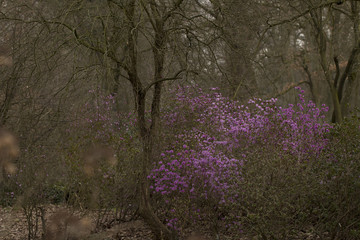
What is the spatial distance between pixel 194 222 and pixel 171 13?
291 cm

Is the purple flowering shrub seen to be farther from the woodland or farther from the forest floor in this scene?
the forest floor

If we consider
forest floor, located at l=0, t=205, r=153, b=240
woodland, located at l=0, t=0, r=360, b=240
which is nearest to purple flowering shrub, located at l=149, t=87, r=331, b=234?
woodland, located at l=0, t=0, r=360, b=240

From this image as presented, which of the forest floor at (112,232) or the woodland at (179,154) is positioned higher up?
the woodland at (179,154)

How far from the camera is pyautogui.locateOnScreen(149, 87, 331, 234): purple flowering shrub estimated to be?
18.8 ft

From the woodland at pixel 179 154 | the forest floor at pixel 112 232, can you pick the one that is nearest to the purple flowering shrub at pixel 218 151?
the woodland at pixel 179 154

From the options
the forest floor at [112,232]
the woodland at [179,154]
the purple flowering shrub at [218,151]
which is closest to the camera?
the woodland at [179,154]

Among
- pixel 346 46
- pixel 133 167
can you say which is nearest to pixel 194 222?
pixel 133 167

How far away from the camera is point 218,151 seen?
6.04 m

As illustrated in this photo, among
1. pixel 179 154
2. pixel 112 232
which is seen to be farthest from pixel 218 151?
pixel 112 232

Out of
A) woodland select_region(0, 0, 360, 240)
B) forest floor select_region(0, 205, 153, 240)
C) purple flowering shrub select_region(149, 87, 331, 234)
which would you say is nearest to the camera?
woodland select_region(0, 0, 360, 240)

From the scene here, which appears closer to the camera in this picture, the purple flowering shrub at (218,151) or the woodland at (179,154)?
the woodland at (179,154)

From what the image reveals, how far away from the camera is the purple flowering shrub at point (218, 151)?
573 cm

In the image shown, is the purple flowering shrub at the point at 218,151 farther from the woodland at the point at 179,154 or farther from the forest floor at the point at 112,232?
the forest floor at the point at 112,232

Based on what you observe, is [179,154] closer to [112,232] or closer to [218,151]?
[218,151]
